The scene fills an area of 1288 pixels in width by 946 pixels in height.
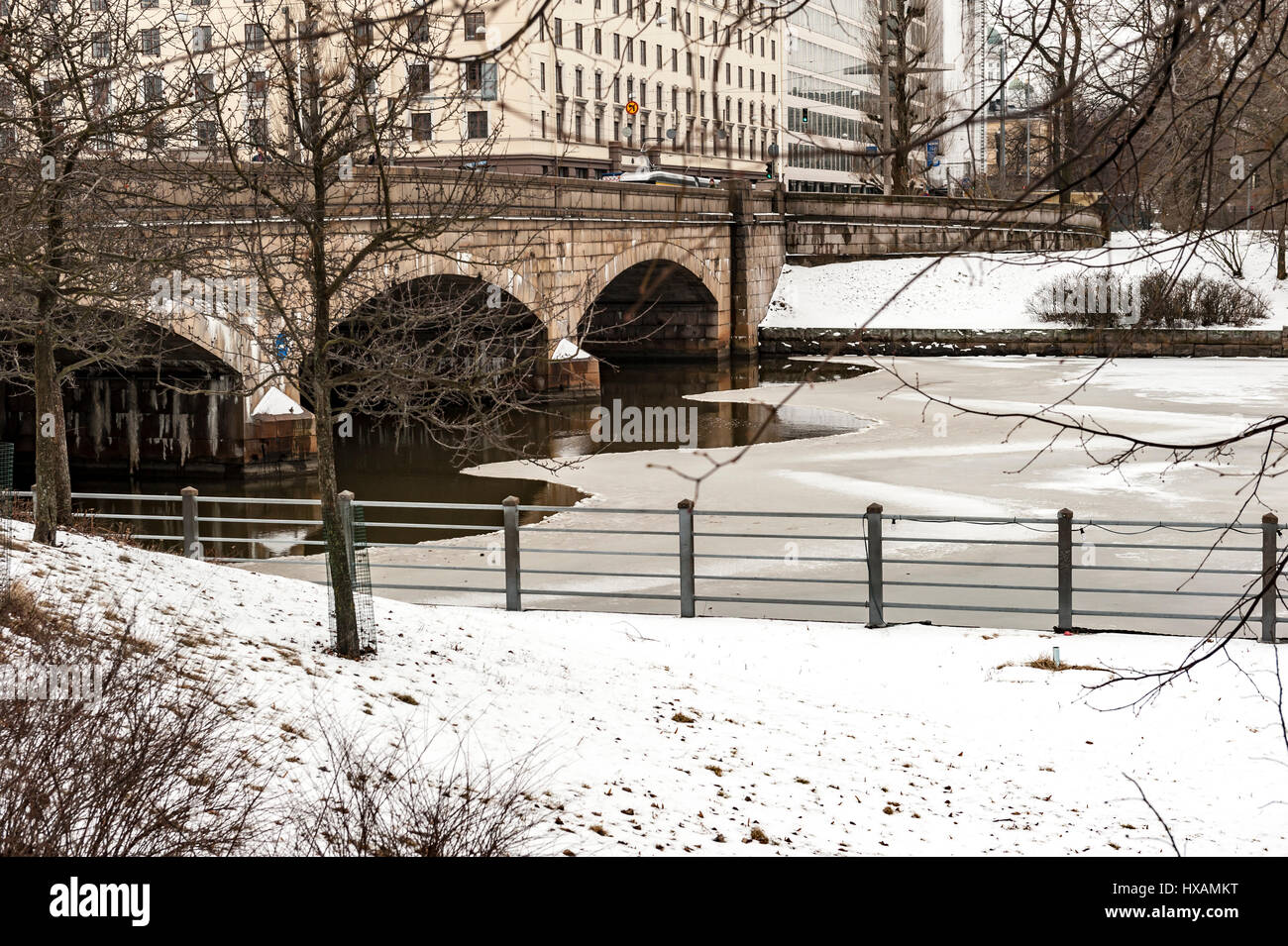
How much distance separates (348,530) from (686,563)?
285 centimetres

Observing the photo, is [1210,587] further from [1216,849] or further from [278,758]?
[278,758]

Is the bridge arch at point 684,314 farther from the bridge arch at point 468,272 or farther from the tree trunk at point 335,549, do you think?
the tree trunk at point 335,549

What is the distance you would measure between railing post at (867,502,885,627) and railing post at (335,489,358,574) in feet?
13.1

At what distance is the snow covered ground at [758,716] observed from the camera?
7.16 meters

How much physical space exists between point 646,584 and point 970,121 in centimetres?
1262

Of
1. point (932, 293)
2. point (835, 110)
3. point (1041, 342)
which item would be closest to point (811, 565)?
point (835, 110)

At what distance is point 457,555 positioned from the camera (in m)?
17.6

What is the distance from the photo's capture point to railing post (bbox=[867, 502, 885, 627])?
1164 centimetres

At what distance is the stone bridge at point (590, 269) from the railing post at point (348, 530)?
135cm

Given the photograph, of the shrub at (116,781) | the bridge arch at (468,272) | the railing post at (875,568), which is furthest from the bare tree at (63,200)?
the bridge arch at (468,272)

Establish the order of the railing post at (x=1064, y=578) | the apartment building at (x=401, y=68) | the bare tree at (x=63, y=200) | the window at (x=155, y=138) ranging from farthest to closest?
the railing post at (x=1064, y=578) < the window at (x=155, y=138) < the bare tree at (x=63, y=200) < the apartment building at (x=401, y=68)

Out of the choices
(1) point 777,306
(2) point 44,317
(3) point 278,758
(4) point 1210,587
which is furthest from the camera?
(1) point 777,306

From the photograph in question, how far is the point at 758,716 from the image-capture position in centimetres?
957
